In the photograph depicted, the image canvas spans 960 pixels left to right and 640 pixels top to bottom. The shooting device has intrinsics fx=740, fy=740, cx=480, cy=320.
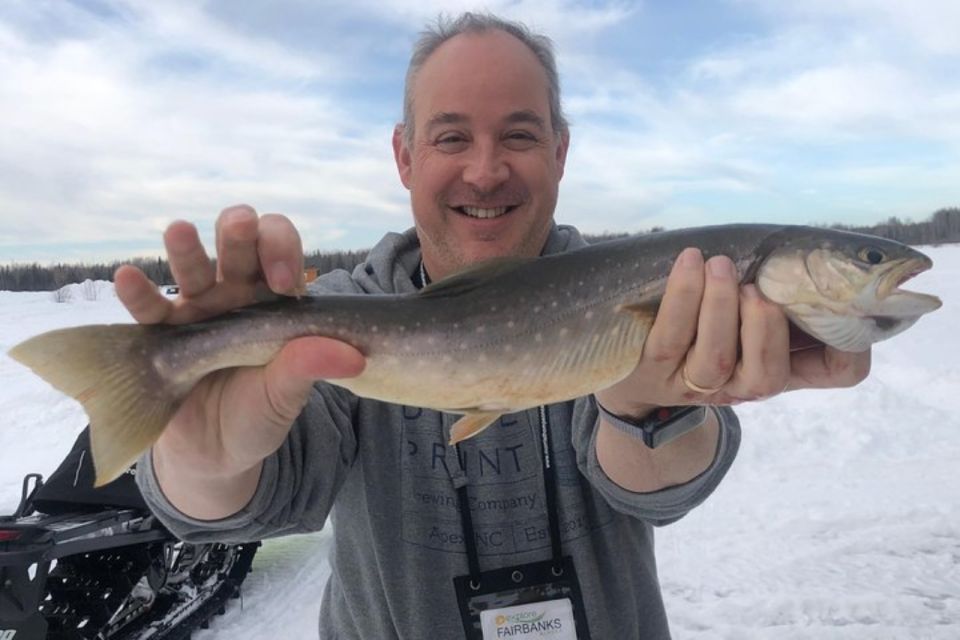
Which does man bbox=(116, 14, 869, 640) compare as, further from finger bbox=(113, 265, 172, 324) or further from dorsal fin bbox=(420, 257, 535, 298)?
dorsal fin bbox=(420, 257, 535, 298)

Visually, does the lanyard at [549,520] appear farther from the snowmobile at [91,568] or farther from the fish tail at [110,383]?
the snowmobile at [91,568]

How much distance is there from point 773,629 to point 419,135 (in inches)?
136

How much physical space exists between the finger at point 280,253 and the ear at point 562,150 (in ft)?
4.44

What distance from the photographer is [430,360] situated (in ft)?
7.11

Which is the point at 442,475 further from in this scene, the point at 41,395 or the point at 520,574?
the point at 41,395

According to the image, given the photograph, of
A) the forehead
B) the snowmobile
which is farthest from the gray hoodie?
the snowmobile

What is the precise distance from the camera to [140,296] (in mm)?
1821

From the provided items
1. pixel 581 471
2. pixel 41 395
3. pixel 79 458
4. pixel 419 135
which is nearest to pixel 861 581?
pixel 581 471

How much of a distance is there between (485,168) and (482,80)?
0.32 m

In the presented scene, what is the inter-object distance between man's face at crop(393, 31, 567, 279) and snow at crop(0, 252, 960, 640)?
2.91 meters

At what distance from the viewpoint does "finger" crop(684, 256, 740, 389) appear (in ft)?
6.62

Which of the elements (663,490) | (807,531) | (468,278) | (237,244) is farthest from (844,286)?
(807,531)

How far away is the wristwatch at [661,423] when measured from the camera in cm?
215

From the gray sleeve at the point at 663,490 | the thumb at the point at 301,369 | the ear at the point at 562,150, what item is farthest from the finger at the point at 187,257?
the ear at the point at 562,150
